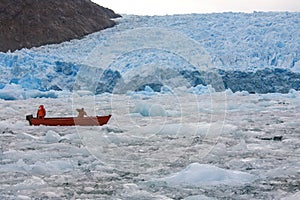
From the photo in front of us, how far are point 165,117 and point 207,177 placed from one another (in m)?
5.46

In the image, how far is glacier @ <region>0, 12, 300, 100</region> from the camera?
1759cm

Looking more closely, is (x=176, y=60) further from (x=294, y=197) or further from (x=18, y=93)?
(x=294, y=197)

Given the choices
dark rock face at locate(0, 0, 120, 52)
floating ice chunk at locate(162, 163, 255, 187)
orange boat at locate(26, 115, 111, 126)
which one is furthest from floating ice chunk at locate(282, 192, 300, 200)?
dark rock face at locate(0, 0, 120, 52)

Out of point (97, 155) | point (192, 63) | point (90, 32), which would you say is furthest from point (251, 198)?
point (90, 32)

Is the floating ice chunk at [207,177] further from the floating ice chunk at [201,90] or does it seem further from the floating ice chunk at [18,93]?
the floating ice chunk at [201,90]

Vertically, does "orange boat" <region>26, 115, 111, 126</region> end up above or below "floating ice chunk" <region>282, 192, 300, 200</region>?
above

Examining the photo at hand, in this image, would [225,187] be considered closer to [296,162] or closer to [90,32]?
[296,162]

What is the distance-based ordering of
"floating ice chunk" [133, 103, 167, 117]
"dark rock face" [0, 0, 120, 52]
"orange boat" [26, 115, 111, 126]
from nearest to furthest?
"orange boat" [26, 115, 111, 126] < "floating ice chunk" [133, 103, 167, 117] < "dark rock face" [0, 0, 120, 52]

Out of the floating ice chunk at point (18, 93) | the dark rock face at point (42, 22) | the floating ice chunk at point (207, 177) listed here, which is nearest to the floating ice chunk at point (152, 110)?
the floating ice chunk at point (207, 177)

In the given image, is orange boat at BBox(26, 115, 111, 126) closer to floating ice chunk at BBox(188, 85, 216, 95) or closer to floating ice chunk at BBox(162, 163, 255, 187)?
floating ice chunk at BBox(162, 163, 255, 187)

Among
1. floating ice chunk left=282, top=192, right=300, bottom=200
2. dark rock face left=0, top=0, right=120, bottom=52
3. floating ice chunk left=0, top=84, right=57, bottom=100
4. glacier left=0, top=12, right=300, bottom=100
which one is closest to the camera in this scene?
floating ice chunk left=282, top=192, right=300, bottom=200

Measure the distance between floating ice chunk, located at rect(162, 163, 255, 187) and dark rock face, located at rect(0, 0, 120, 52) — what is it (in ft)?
79.4

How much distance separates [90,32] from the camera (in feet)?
98.9

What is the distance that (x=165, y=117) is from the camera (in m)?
9.59
